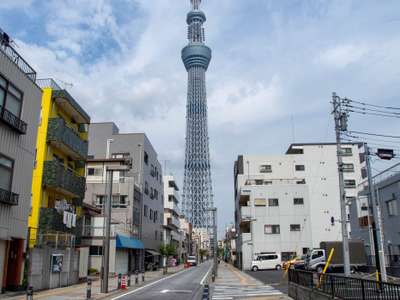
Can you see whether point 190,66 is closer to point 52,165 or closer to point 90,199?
point 90,199

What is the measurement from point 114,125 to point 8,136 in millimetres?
37372

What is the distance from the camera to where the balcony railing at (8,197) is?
18438mm

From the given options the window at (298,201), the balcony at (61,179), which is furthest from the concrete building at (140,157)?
the window at (298,201)

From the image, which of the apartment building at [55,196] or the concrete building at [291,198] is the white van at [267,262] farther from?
the apartment building at [55,196]

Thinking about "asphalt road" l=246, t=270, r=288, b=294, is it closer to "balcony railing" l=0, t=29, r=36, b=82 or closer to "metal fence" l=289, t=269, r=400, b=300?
"metal fence" l=289, t=269, r=400, b=300

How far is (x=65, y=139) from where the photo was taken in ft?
91.1

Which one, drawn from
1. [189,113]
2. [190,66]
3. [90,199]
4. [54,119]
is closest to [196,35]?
[190,66]

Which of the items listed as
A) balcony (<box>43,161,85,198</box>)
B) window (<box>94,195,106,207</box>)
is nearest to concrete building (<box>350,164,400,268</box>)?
balcony (<box>43,161,85,198</box>)

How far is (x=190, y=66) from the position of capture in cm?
16838

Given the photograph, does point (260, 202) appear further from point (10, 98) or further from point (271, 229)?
point (10, 98)

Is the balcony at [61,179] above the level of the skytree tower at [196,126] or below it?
below

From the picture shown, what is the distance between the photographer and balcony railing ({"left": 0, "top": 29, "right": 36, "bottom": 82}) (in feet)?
64.3

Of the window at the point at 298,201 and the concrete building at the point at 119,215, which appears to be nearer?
the concrete building at the point at 119,215

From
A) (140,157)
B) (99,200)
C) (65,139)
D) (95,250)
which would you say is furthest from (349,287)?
(140,157)
